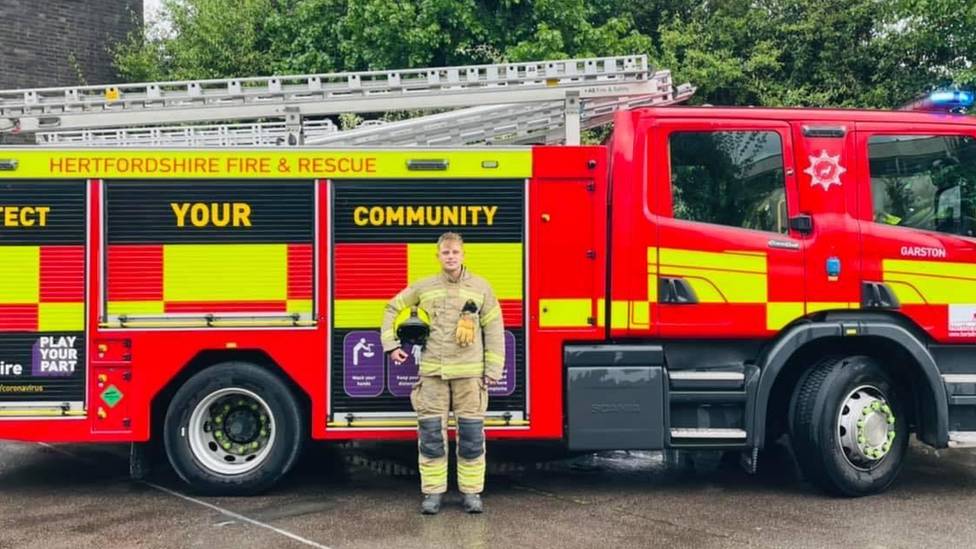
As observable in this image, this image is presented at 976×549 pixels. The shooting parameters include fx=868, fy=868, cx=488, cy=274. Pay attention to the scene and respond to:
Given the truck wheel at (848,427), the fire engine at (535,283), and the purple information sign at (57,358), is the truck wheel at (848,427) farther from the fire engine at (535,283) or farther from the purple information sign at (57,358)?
the purple information sign at (57,358)

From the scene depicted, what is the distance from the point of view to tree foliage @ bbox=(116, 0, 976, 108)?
1404 centimetres

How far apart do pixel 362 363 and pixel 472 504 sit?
1.15 metres

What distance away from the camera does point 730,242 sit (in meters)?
5.59

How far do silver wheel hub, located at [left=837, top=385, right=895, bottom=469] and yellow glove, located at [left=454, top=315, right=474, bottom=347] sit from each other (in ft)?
8.08

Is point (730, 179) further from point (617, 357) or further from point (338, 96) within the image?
point (338, 96)

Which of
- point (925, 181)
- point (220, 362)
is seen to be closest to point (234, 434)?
point (220, 362)

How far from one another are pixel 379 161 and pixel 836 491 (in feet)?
12.1

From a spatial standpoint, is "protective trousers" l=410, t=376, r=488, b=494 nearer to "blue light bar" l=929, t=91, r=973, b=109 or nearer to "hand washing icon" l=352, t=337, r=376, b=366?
"hand washing icon" l=352, t=337, r=376, b=366

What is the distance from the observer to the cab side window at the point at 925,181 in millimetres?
5699

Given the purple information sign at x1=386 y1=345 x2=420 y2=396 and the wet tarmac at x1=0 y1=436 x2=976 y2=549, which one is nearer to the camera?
the wet tarmac at x1=0 y1=436 x2=976 y2=549

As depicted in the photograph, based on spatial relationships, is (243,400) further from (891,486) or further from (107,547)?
(891,486)

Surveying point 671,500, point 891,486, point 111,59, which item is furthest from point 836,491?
point 111,59

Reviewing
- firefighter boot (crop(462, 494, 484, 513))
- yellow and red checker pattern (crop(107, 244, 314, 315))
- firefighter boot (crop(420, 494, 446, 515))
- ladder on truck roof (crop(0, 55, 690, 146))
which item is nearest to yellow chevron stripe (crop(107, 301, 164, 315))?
yellow and red checker pattern (crop(107, 244, 314, 315))

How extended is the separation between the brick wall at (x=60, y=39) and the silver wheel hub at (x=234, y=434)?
12.1m
